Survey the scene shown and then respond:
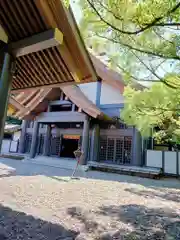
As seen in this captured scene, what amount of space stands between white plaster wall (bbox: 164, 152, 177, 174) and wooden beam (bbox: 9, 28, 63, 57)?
32.8 feet

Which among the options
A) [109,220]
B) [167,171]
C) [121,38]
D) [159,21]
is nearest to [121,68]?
[121,38]

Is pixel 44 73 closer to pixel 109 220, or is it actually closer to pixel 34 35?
pixel 34 35

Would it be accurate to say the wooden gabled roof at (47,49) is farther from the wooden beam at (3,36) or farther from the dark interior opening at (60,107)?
the dark interior opening at (60,107)

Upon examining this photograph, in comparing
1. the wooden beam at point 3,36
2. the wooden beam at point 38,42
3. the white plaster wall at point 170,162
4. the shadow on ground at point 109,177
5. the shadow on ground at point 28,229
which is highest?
the wooden beam at point 3,36

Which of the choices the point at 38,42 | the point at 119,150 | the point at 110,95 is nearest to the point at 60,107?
the point at 110,95

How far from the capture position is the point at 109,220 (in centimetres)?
358

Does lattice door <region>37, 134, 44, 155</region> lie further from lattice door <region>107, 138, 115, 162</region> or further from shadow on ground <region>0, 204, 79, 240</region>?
shadow on ground <region>0, 204, 79, 240</region>

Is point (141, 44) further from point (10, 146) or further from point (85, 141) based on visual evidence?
point (10, 146)

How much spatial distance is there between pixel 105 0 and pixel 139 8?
0.46 meters

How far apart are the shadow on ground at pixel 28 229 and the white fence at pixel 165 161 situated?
29.8ft

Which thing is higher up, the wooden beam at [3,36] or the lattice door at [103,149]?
the wooden beam at [3,36]

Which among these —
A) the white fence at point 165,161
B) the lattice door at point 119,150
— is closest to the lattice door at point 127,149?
the lattice door at point 119,150

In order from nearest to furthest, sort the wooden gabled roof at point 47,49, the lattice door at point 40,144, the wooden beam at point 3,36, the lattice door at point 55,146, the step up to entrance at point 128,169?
the wooden gabled roof at point 47,49 < the wooden beam at point 3,36 < the step up to entrance at point 128,169 < the lattice door at point 55,146 < the lattice door at point 40,144

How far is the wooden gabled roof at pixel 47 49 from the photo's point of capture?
2.47m
